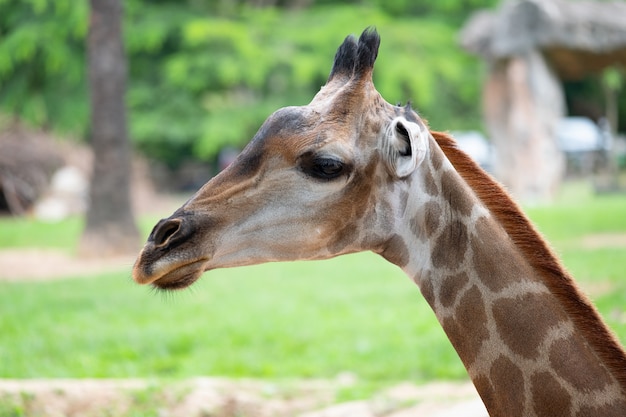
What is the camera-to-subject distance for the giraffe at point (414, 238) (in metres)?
2.85

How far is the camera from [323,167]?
116 inches

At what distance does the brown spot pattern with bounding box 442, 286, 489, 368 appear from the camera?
2951 mm

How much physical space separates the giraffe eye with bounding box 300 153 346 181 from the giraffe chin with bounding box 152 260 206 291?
1.53 feet

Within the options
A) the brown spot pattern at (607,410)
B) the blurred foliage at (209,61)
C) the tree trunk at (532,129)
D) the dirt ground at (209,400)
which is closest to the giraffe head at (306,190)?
the brown spot pattern at (607,410)

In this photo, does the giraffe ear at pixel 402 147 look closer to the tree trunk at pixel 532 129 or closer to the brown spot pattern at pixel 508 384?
the brown spot pattern at pixel 508 384

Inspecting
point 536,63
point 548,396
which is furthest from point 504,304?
point 536,63

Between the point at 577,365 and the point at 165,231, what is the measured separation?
4.59 ft

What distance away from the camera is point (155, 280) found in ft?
9.37

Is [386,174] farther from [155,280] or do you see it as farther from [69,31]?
[69,31]

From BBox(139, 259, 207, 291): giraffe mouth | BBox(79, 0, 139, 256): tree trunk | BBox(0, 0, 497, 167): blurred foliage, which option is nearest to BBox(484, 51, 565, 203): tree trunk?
BBox(0, 0, 497, 167): blurred foliage

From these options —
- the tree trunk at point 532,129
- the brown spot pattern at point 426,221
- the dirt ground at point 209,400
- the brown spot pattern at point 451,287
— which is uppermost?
the tree trunk at point 532,129

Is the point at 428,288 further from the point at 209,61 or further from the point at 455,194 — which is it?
the point at 209,61

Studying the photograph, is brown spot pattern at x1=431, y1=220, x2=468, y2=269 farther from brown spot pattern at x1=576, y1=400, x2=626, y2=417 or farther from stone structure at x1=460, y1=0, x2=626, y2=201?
stone structure at x1=460, y1=0, x2=626, y2=201

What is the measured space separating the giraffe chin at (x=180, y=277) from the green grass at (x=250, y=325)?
2393mm
